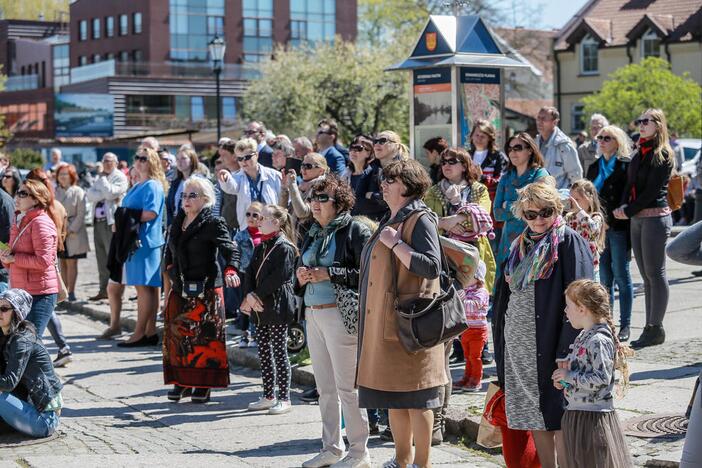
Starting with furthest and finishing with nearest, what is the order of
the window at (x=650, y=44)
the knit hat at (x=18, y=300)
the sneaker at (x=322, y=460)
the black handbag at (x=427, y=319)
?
the window at (x=650, y=44) → the knit hat at (x=18, y=300) → the sneaker at (x=322, y=460) → the black handbag at (x=427, y=319)

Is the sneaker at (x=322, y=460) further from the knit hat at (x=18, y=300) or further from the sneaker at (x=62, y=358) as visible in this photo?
the sneaker at (x=62, y=358)

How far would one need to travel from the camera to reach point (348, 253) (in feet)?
23.4

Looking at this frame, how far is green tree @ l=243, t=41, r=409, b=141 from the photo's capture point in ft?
167

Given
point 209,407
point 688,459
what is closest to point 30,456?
point 209,407

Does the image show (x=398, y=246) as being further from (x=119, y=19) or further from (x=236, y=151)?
(x=119, y=19)

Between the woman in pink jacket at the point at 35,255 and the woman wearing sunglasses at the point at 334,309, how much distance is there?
3.35 m

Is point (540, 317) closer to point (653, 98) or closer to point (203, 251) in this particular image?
point (203, 251)

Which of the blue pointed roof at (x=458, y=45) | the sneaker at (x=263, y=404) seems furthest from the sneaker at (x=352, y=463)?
the blue pointed roof at (x=458, y=45)

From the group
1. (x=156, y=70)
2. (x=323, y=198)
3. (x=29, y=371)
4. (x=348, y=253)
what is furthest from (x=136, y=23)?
(x=348, y=253)

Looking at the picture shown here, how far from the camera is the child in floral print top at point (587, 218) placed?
25.4ft

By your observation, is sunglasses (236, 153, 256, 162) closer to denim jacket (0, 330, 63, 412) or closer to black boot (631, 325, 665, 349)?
denim jacket (0, 330, 63, 412)

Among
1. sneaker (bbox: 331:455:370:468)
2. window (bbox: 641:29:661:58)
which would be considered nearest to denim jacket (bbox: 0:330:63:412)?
sneaker (bbox: 331:455:370:468)

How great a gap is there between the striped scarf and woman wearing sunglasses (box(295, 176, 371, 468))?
1.31 meters

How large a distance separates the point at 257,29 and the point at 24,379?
252 ft
